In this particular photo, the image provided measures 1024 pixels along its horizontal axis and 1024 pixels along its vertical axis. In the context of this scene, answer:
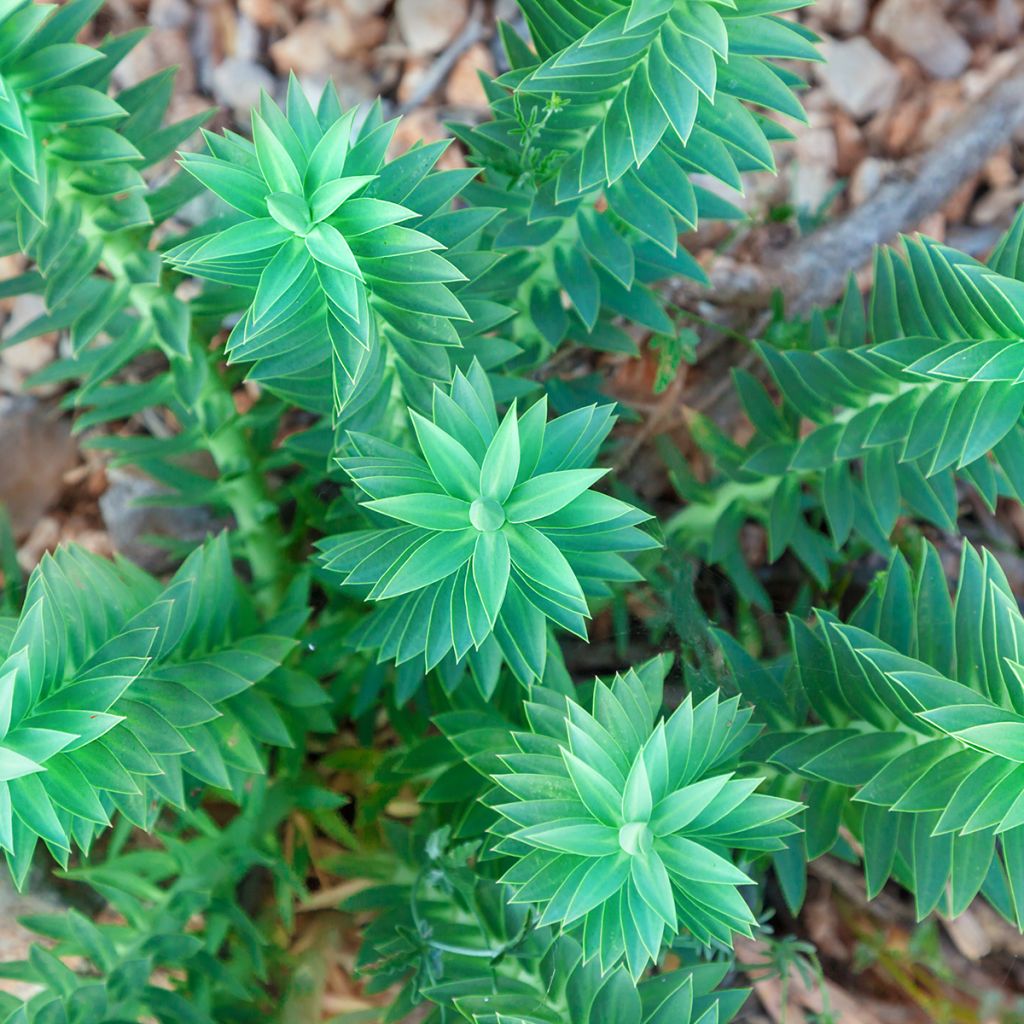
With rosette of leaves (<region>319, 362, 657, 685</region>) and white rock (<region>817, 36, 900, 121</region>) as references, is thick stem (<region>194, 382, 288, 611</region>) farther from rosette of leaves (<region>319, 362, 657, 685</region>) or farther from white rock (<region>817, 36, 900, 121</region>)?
white rock (<region>817, 36, 900, 121</region>)

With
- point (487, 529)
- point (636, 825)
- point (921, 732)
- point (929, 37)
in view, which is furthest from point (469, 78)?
point (636, 825)

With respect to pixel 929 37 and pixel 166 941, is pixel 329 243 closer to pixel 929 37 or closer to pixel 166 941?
pixel 166 941

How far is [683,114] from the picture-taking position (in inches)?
51.2

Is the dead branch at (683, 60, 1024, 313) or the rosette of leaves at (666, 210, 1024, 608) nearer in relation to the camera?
the rosette of leaves at (666, 210, 1024, 608)

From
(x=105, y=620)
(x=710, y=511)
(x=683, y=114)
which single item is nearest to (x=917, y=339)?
(x=683, y=114)

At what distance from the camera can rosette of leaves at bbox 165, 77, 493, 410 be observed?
1.16 metres

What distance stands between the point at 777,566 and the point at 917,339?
3.35 feet

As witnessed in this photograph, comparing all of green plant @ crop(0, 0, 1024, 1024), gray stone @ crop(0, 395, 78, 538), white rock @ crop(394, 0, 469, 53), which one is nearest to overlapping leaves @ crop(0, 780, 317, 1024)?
green plant @ crop(0, 0, 1024, 1024)

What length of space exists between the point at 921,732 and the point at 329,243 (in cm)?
97

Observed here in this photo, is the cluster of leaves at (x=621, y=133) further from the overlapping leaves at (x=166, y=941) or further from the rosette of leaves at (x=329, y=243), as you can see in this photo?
the overlapping leaves at (x=166, y=941)

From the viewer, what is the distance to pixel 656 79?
4.37 feet

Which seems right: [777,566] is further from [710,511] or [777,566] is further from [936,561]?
[936,561]

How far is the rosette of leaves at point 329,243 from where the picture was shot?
3.79 feet

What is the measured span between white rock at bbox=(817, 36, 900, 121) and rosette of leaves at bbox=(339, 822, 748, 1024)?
2.18 metres
